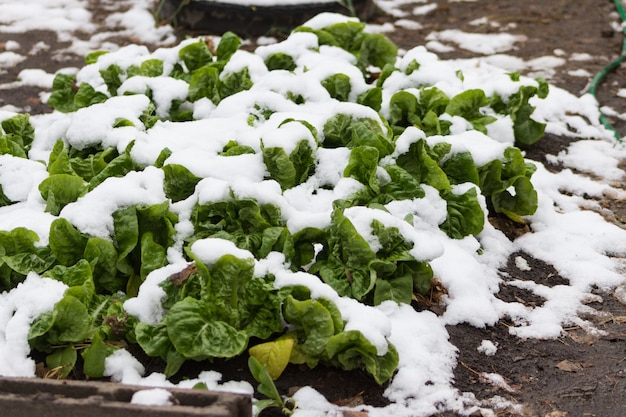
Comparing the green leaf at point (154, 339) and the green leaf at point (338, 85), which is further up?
the green leaf at point (338, 85)

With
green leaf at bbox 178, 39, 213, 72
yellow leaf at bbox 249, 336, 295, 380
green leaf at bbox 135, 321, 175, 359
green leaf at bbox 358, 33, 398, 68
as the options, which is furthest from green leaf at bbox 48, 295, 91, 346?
green leaf at bbox 358, 33, 398, 68

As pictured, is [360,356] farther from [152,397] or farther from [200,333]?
[152,397]

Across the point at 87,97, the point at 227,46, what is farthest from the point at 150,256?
the point at 227,46

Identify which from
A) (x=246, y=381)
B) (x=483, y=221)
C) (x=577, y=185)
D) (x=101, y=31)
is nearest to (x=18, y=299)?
(x=246, y=381)

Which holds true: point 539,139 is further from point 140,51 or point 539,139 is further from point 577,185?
point 140,51

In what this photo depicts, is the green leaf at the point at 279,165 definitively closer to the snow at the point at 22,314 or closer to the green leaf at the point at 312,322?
the green leaf at the point at 312,322

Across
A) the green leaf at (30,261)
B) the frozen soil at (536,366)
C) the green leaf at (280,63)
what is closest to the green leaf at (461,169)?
the frozen soil at (536,366)

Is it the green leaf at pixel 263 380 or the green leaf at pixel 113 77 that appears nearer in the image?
the green leaf at pixel 263 380

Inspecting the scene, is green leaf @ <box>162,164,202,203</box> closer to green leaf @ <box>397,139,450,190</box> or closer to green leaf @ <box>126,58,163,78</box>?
green leaf @ <box>397,139,450,190</box>
